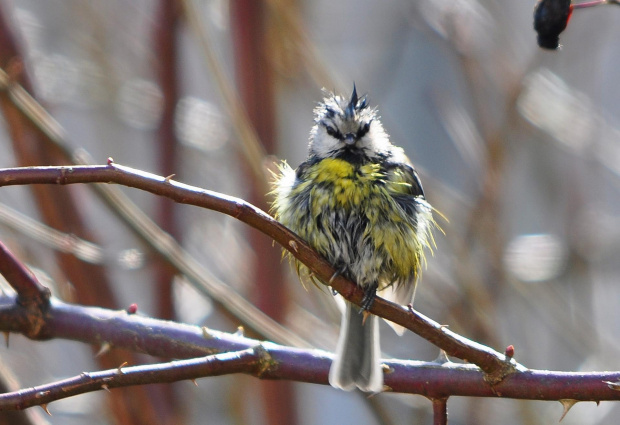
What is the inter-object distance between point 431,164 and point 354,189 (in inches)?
193

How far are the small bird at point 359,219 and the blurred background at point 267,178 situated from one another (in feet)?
1.18

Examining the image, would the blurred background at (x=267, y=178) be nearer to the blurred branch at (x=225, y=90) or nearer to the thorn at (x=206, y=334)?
the blurred branch at (x=225, y=90)

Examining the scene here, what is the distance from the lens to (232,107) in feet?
9.87

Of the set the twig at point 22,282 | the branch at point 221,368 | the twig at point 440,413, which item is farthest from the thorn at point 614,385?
the twig at point 22,282

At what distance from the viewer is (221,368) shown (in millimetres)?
1785

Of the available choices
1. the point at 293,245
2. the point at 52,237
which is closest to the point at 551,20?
the point at 293,245

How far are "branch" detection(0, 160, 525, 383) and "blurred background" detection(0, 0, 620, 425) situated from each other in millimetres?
1152

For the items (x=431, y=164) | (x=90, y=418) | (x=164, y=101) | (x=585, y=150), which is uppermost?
(x=431, y=164)

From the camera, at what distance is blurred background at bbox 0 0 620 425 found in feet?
11.1

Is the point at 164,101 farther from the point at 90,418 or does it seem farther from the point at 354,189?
the point at 90,418

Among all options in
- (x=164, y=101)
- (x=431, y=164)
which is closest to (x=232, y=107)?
(x=164, y=101)

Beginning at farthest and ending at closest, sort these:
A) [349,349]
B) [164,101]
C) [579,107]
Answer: [579,107] < [164,101] < [349,349]

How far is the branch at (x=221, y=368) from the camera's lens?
5.46 feet

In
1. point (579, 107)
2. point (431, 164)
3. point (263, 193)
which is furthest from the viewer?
point (431, 164)
